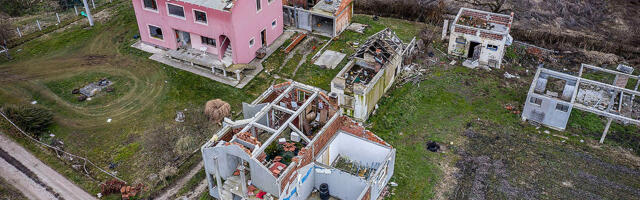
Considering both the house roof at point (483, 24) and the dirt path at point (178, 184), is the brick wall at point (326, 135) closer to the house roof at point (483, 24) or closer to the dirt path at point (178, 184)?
the dirt path at point (178, 184)

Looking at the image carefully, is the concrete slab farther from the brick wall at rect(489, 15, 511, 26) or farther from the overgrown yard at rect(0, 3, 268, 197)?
the brick wall at rect(489, 15, 511, 26)

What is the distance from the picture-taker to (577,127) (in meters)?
30.1

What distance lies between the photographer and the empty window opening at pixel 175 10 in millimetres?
34750

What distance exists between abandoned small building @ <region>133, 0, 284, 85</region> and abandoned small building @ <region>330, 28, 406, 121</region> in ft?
26.8

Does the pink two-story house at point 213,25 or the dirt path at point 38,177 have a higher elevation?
the pink two-story house at point 213,25

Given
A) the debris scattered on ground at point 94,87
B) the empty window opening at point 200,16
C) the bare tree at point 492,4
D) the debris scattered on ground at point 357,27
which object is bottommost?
the debris scattered on ground at point 94,87

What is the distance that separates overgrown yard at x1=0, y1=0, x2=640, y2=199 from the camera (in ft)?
86.4

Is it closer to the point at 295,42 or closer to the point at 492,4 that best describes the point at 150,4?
the point at 295,42

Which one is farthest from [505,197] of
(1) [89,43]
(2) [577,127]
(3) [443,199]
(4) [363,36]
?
(1) [89,43]

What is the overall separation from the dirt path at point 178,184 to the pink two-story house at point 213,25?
10.6m

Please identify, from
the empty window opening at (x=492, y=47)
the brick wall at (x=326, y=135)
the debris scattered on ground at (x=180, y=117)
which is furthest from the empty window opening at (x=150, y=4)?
the empty window opening at (x=492, y=47)

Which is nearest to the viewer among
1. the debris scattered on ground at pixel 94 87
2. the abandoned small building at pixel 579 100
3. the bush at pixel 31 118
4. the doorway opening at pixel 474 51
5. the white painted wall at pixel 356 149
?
the white painted wall at pixel 356 149

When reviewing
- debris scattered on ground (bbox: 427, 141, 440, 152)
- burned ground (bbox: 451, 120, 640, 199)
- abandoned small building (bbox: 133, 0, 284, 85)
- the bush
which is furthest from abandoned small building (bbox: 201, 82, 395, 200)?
the bush

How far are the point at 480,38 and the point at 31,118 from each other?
1211 inches
